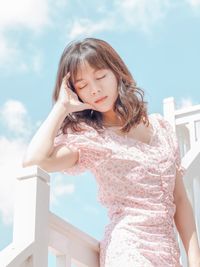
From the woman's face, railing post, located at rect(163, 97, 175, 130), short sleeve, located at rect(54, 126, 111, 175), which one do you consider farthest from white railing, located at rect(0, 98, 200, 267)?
railing post, located at rect(163, 97, 175, 130)

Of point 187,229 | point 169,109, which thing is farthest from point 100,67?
point 169,109

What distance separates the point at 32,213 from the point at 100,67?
16.1 inches

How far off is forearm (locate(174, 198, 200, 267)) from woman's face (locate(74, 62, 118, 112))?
26cm

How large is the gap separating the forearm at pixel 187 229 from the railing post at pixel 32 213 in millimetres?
360

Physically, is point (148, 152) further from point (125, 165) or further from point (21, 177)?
point (21, 177)

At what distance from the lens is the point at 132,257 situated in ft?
3.51

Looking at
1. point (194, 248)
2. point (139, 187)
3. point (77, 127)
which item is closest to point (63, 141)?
point (77, 127)

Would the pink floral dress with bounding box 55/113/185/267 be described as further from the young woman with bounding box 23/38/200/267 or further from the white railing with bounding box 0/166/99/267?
the white railing with bounding box 0/166/99/267

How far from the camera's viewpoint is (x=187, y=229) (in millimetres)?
1209

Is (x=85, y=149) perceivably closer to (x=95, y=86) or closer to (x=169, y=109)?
(x=95, y=86)

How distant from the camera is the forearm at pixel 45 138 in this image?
1.06 metres

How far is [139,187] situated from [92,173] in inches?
4.1

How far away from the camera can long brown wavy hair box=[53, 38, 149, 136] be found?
1205 millimetres

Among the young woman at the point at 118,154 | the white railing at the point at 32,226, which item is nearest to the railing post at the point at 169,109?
the young woman at the point at 118,154
